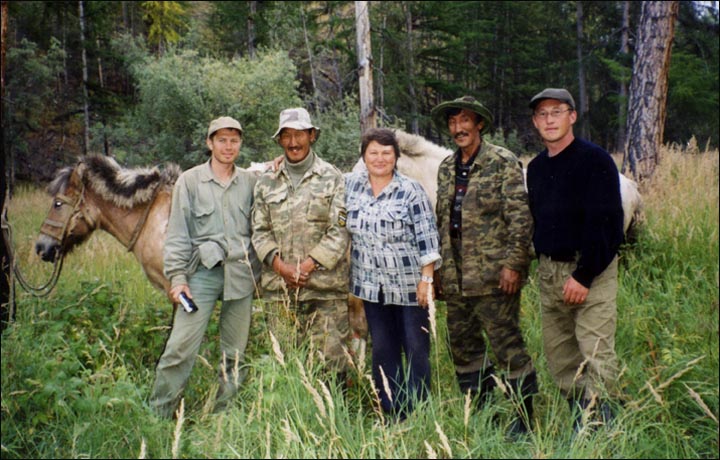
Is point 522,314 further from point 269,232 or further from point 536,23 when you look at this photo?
point 536,23

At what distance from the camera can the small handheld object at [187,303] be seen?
11.7 feet

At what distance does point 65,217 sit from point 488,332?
3.91 m

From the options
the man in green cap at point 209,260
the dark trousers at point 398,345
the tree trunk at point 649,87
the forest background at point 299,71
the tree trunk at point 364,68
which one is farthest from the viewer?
the forest background at point 299,71

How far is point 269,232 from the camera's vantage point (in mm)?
3752

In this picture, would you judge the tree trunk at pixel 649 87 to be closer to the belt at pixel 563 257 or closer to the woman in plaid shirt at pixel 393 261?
the belt at pixel 563 257

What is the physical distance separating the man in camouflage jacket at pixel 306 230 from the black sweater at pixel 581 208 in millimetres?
1285

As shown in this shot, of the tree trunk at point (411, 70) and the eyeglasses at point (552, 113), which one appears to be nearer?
the eyeglasses at point (552, 113)

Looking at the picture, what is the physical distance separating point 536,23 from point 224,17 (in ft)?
54.5

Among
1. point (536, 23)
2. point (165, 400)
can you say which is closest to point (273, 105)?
point (165, 400)

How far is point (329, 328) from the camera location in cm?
370

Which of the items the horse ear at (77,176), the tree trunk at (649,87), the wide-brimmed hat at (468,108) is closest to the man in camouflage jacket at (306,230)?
the wide-brimmed hat at (468,108)

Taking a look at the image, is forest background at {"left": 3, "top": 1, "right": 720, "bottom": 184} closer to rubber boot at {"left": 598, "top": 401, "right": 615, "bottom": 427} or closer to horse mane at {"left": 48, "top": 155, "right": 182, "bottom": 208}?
horse mane at {"left": 48, "top": 155, "right": 182, "bottom": 208}

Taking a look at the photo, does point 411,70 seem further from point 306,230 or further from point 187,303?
point 187,303

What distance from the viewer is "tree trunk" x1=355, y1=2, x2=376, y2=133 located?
10.9m
